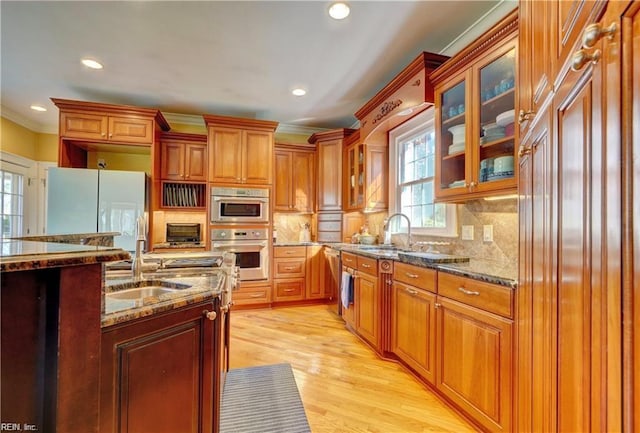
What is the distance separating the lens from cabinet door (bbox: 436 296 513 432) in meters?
1.45

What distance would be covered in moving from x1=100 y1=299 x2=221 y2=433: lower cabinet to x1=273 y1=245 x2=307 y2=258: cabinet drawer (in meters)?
2.80

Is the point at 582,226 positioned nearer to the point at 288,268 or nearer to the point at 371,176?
the point at 371,176

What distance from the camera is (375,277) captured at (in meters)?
2.59

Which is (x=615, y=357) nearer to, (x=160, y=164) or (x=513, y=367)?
(x=513, y=367)

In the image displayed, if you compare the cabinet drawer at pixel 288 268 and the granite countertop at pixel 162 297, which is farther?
the cabinet drawer at pixel 288 268

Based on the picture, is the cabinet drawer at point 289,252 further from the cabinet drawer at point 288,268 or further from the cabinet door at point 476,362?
the cabinet door at point 476,362

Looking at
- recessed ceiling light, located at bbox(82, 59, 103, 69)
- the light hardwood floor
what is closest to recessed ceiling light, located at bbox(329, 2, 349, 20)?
recessed ceiling light, located at bbox(82, 59, 103, 69)

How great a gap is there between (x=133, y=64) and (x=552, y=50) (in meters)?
3.50

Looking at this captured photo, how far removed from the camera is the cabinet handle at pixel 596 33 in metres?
0.51

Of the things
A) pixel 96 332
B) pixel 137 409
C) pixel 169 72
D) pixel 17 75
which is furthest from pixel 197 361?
pixel 17 75

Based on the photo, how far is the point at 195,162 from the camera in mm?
4211

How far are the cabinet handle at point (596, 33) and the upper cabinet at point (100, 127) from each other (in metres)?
4.18

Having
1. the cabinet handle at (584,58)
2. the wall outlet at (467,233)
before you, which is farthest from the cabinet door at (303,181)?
the cabinet handle at (584,58)

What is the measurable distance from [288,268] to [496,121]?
314 centimetres
